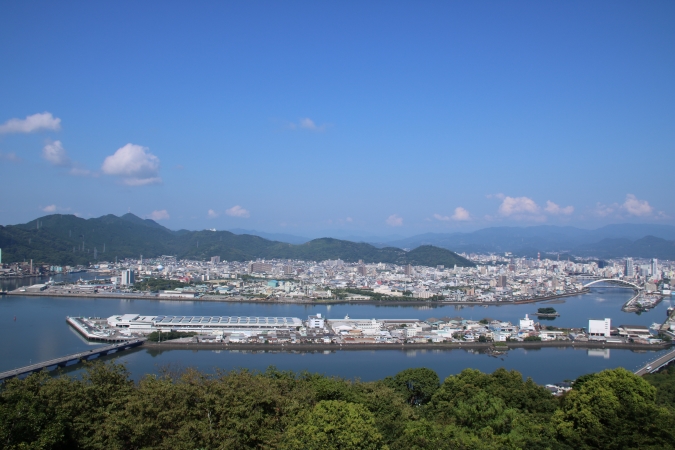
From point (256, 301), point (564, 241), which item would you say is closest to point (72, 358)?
point (256, 301)

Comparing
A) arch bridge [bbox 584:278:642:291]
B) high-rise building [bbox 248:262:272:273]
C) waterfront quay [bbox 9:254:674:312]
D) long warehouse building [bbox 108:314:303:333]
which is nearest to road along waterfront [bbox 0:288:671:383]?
long warehouse building [bbox 108:314:303:333]

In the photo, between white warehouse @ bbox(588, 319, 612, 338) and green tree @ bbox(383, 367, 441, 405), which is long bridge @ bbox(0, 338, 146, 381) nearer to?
green tree @ bbox(383, 367, 441, 405)

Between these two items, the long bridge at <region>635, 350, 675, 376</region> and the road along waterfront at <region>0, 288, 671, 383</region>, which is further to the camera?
the long bridge at <region>635, 350, 675, 376</region>

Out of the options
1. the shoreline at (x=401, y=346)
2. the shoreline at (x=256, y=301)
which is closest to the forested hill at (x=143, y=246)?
the shoreline at (x=256, y=301)

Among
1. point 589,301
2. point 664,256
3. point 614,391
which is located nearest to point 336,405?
point 614,391

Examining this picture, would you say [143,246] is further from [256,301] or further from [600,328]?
[600,328]

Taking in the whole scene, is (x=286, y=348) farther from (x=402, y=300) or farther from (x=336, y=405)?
(x=402, y=300)
